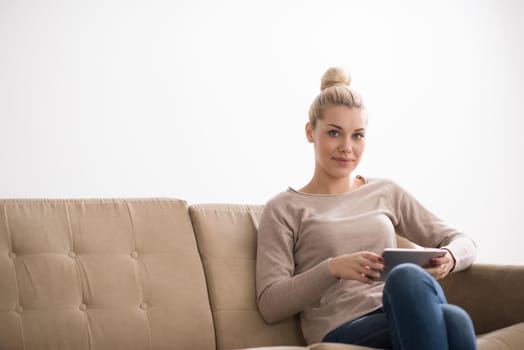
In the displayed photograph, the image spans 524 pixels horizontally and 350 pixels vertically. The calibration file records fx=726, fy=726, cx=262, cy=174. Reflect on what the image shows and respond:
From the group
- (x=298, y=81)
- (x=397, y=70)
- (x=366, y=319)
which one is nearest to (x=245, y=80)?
(x=298, y=81)

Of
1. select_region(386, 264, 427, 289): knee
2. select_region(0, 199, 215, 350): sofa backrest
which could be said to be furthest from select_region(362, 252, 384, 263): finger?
select_region(0, 199, 215, 350): sofa backrest

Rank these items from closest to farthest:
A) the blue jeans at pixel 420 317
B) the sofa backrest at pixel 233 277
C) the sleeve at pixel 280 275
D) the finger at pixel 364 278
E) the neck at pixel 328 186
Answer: the blue jeans at pixel 420 317
the finger at pixel 364 278
the sleeve at pixel 280 275
the sofa backrest at pixel 233 277
the neck at pixel 328 186

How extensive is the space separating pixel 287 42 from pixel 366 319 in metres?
1.68

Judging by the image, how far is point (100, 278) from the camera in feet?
6.72

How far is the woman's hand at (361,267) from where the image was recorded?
1.86 metres

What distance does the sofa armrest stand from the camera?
2160mm

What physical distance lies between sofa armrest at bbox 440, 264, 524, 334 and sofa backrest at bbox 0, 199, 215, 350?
0.80m

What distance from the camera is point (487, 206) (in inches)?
150

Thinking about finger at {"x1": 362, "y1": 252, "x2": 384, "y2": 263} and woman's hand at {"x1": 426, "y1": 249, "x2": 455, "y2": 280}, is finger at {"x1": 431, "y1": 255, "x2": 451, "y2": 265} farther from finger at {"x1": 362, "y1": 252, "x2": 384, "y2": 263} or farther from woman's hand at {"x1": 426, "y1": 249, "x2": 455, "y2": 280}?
finger at {"x1": 362, "y1": 252, "x2": 384, "y2": 263}

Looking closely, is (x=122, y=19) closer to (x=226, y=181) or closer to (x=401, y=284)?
(x=226, y=181)

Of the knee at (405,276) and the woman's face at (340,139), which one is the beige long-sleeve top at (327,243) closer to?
the woman's face at (340,139)

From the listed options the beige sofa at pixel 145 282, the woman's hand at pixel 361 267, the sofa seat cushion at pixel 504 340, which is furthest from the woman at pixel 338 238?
the sofa seat cushion at pixel 504 340

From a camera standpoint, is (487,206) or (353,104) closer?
(353,104)

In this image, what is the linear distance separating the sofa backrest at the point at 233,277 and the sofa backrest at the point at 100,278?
0.13ft
